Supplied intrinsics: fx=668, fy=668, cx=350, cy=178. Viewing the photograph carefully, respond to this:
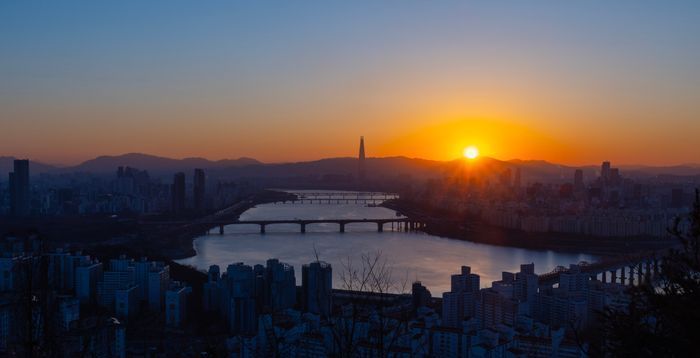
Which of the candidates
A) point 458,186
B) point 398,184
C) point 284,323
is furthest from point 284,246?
point 398,184

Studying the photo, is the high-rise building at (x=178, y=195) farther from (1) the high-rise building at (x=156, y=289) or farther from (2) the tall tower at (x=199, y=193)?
(1) the high-rise building at (x=156, y=289)

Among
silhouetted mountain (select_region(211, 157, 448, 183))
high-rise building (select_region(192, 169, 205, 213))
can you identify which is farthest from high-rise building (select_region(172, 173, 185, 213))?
silhouetted mountain (select_region(211, 157, 448, 183))

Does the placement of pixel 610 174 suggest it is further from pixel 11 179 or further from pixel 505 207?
pixel 11 179

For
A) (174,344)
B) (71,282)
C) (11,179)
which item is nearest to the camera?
(174,344)

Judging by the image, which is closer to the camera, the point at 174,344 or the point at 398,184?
the point at 174,344

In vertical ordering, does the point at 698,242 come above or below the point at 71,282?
above

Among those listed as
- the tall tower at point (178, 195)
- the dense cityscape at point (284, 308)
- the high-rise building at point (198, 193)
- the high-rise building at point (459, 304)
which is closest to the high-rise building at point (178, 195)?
the tall tower at point (178, 195)
